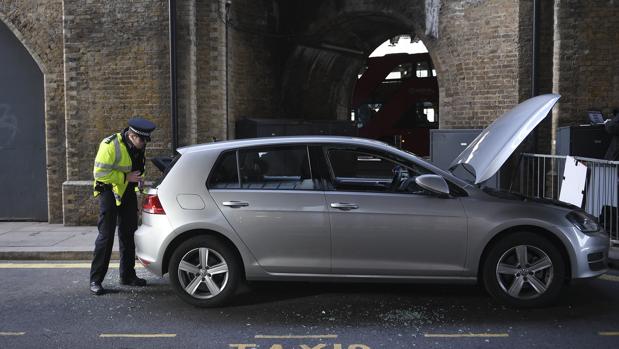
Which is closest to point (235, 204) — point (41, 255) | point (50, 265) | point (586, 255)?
point (586, 255)

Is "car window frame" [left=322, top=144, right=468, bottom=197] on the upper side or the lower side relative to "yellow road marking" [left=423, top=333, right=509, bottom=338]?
upper

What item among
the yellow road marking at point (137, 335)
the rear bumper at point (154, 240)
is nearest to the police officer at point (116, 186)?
the rear bumper at point (154, 240)

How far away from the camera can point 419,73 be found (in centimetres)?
A: 1922

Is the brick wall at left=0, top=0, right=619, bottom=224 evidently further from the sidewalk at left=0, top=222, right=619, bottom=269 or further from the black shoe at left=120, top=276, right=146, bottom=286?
the black shoe at left=120, top=276, right=146, bottom=286

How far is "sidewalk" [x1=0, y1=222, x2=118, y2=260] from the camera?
7789 millimetres

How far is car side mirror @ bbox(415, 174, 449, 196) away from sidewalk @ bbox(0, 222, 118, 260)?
4517 mm

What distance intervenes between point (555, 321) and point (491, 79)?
20.3ft

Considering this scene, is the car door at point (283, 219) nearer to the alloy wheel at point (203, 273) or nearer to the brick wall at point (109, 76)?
the alloy wheel at point (203, 273)

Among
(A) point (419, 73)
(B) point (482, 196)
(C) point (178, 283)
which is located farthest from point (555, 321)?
(A) point (419, 73)

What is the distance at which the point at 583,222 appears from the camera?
5.27 meters

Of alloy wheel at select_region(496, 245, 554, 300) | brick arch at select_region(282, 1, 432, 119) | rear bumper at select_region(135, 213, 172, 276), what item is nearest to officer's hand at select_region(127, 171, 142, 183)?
rear bumper at select_region(135, 213, 172, 276)

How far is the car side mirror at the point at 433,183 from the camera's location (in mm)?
5039

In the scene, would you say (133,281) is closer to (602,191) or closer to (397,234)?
(397,234)

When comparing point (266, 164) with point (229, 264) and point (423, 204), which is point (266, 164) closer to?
point (229, 264)
